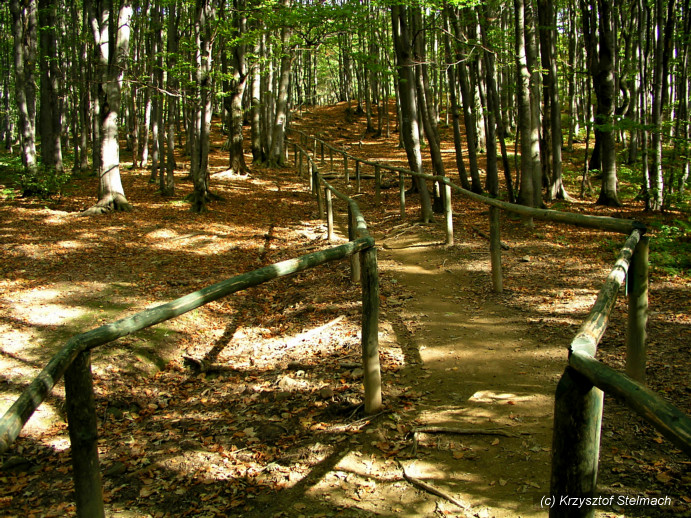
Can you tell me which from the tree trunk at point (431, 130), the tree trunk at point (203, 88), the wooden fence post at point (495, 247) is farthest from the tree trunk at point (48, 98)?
the wooden fence post at point (495, 247)

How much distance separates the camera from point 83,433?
79.5 inches

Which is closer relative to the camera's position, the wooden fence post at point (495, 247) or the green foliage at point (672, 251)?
the wooden fence post at point (495, 247)

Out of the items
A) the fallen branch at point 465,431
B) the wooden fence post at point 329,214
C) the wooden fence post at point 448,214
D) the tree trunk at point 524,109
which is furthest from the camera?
the tree trunk at point 524,109

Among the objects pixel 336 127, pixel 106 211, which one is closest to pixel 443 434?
pixel 106 211

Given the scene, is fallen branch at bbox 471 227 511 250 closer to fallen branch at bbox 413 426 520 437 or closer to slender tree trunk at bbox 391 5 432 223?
slender tree trunk at bbox 391 5 432 223

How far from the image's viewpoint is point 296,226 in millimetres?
12516

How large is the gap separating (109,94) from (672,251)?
13.9 metres

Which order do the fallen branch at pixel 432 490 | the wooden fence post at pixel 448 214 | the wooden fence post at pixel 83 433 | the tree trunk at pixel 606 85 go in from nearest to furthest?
1. the wooden fence post at pixel 83 433
2. the fallen branch at pixel 432 490
3. the wooden fence post at pixel 448 214
4. the tree trunk at pixel 606 85

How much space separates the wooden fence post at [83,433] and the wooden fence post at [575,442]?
1.73m

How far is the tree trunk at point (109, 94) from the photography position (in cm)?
1376

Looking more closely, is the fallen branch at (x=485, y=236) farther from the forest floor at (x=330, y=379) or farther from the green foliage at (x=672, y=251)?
the green foliage at (x=672, y=251)

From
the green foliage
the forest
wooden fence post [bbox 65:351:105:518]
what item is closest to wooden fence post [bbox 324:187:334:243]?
the forest

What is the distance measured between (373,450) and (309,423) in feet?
2.31

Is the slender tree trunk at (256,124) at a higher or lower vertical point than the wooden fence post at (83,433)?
higher
